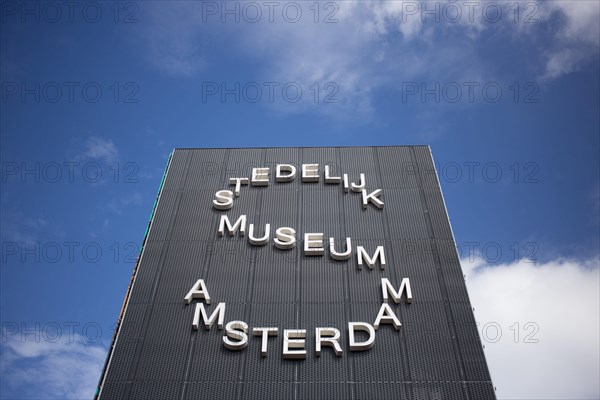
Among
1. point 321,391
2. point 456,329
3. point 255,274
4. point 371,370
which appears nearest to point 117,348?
point 255,274

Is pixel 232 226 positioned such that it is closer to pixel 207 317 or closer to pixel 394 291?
pixel 207 317

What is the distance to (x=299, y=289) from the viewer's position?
2841 cm

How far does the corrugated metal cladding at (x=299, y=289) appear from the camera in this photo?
24906mm

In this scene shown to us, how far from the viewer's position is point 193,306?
28.0 meters

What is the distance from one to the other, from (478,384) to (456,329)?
2.74 m

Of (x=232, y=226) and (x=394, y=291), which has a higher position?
(x=232, y=226)

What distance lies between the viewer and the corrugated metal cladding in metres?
24.9

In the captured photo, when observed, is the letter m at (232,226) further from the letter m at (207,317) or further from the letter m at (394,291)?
the letter m at (394,291)

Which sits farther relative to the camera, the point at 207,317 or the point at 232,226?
the point at 232,226

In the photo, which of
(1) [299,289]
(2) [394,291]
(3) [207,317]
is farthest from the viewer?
(1) [299,289]

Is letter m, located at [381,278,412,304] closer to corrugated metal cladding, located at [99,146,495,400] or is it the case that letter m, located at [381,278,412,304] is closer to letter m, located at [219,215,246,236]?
corrugated metal cladding, located at [99,146,495,400]

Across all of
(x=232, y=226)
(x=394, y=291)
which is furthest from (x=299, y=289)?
(x=232, y=226)

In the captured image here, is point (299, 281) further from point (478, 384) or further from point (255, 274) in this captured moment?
point (478, 384)

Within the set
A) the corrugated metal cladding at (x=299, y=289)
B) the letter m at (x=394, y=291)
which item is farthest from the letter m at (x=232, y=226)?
the letter m at (x=394, y=291)
